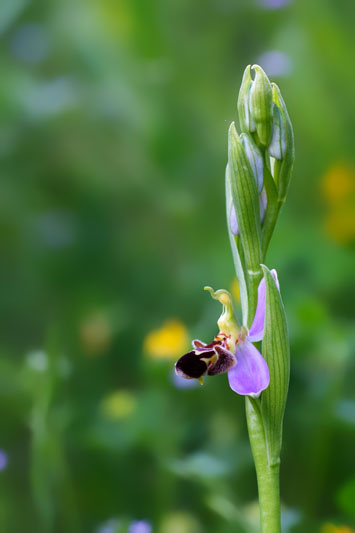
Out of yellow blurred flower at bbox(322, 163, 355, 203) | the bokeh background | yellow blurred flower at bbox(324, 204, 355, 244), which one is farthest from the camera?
yellow blurred flower at bbox(322, 163, 355, 203)

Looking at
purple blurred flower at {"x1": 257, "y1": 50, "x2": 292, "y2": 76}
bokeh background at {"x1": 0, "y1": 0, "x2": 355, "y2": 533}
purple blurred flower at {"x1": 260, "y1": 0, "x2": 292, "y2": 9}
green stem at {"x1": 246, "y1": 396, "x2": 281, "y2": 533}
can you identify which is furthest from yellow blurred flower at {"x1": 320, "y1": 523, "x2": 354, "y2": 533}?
purple blurred flower at {"x1": 260, "y1": 0, "x2": 292, "y2": 9}

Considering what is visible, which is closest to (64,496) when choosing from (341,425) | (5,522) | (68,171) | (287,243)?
(5,522)

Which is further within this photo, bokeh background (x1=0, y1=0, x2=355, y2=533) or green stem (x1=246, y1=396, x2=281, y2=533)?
bokeh background (x1=0, y1=0, x2=355, y2=533)

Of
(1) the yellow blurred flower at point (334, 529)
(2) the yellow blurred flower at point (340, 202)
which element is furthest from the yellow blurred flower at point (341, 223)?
(1) the yellow blurred flower at point (334, 529)

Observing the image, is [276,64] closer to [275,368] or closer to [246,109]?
[246,109]

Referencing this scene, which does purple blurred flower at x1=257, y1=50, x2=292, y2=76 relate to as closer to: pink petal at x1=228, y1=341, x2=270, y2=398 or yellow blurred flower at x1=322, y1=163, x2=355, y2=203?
yellow blurred flower at x1=322, y1=163, x2=355, y2=203
